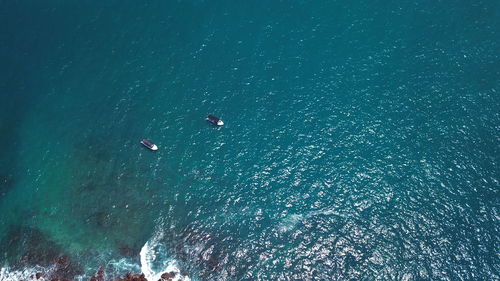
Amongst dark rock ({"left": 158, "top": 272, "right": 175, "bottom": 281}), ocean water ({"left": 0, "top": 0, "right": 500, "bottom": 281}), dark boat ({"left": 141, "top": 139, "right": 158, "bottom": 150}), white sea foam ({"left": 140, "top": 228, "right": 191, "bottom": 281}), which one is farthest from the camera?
dark boat ({"left": 141, "top": 139, "right": 158, "bottom": 150})

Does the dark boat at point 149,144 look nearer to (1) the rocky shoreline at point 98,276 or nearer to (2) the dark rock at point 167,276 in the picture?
(1) the rocky shoreline at point 98,276

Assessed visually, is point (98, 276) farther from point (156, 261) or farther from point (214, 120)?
point (214, 120)

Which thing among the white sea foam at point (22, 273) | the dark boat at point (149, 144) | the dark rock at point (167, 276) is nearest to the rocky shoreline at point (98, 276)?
the dark rock at point (167, 276)

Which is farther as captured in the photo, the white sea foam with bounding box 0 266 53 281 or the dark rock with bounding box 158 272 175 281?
the white sea foam with bounding box 0 266 53 281

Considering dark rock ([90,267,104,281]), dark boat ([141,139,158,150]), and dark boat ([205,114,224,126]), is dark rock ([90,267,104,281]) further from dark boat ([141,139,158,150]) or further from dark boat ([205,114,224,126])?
dark boat ([205,114,224,126])

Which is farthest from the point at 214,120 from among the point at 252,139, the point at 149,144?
the point at 149,144

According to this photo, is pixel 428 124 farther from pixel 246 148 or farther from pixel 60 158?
pixel 60 158

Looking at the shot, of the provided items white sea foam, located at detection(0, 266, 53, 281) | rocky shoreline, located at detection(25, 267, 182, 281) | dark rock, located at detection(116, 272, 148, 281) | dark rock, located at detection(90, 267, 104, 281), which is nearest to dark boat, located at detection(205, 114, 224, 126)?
rocky shoreline, located at detection(25, 267, 182, 281)
